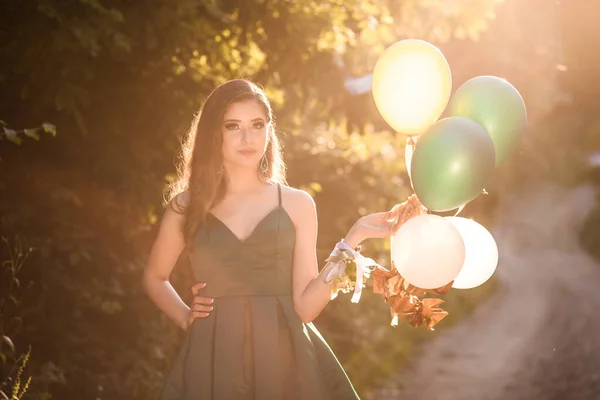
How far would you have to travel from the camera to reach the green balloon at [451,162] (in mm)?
3648

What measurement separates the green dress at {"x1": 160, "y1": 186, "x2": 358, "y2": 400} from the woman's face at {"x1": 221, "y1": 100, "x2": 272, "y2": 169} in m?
0.26

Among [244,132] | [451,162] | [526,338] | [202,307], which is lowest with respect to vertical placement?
[526,338]

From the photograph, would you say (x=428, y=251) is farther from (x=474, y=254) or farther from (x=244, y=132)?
(x=244, y=132)

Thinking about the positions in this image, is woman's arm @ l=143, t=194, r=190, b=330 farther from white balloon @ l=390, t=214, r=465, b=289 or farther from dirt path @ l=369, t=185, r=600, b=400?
dirt path @ l=369, t=185, r=600, b=400

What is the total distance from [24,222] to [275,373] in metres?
2.91

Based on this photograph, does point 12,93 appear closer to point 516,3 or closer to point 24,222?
point 24,222

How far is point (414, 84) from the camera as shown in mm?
3947

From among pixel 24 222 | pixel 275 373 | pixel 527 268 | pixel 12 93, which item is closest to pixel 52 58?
pixel 12 93

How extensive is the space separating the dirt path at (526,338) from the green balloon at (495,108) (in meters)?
4.72

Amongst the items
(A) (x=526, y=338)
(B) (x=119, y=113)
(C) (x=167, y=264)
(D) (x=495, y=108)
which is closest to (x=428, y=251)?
(D) (x=495, y=108)

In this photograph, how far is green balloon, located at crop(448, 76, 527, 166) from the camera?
3.83 m

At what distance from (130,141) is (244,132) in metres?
2.71

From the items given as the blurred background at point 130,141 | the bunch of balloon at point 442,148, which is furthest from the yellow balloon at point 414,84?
the blurred background at point 130,141

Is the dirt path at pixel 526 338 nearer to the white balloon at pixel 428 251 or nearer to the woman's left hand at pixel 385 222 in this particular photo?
the woman's left hand at pixel 385 222
